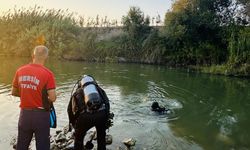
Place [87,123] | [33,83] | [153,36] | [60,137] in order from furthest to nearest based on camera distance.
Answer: [153,36], [60,137], [87,123], [33,83]

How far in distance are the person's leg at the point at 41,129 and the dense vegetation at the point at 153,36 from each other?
23799 mm

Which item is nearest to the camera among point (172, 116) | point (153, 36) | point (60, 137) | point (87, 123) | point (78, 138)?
point (87, 123)

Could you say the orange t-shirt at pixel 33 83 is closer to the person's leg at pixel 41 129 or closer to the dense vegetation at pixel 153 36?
the person's leg at pixel 41 129

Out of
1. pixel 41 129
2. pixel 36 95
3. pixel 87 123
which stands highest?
pixel 36 95

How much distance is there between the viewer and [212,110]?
530 inches

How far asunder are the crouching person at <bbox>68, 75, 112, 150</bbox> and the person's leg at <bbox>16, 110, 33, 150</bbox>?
118 centimetres

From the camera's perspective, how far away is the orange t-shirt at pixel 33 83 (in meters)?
4.97

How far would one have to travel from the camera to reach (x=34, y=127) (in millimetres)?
5035

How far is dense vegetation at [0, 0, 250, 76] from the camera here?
→ 3222cm

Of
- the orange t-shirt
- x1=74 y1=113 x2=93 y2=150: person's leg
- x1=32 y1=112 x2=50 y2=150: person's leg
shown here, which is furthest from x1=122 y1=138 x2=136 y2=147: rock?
the orange t-shirt

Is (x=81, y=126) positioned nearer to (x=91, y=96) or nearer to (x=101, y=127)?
(x=101, y=127)

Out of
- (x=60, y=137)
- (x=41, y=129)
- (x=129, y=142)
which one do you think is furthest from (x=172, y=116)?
(x=41, y=129)

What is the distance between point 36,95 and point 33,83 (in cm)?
19

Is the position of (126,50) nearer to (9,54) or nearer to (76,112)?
(9,54)
